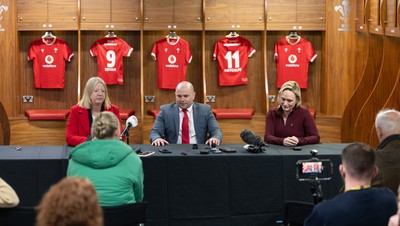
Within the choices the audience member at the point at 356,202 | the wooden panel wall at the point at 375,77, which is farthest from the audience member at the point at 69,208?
the wooden panel wall at the point at 375,77

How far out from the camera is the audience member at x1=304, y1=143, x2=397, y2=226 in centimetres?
408

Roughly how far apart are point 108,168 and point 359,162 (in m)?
1.79

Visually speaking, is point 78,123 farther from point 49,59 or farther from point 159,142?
point 49,59

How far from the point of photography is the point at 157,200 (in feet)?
21.1

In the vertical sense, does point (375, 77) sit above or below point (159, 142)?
above

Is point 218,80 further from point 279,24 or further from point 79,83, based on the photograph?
point 79,83

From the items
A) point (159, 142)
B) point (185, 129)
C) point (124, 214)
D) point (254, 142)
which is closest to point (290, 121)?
point (254, 142)

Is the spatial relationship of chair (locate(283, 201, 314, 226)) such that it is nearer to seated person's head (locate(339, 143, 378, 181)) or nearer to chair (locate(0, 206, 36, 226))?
seated person's head (locate(339, 143, 378, 181))

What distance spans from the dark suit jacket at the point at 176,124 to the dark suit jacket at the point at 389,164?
2.48 m

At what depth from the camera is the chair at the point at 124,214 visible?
4.93 meters

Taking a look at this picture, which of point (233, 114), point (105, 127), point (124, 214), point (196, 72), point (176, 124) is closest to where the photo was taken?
point (124, 214)

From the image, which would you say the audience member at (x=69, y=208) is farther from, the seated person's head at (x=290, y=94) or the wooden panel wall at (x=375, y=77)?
the wooden panel wall at (x=375, y=77)

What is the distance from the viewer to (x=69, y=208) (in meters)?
3.00

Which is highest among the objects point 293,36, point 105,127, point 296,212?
point 293,36
